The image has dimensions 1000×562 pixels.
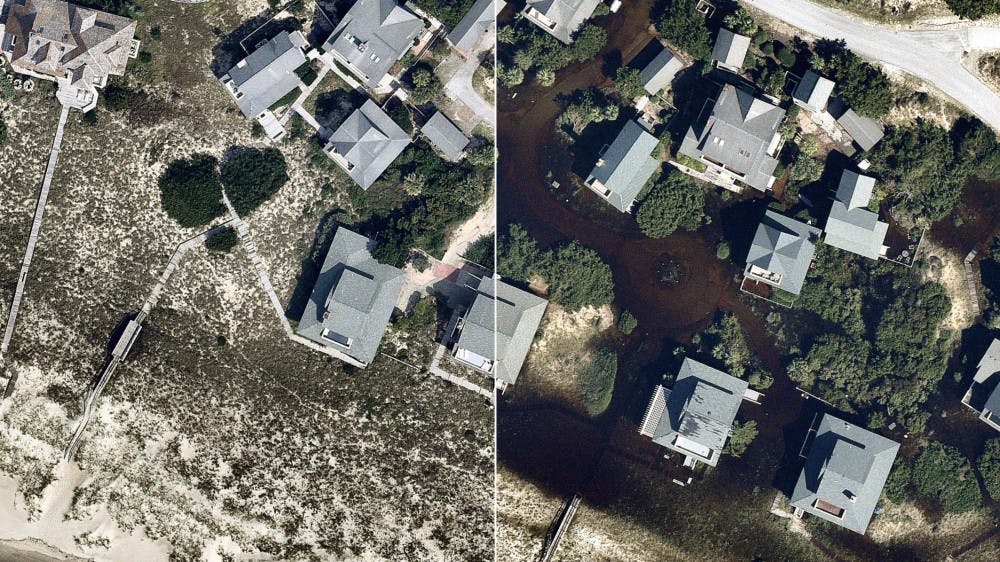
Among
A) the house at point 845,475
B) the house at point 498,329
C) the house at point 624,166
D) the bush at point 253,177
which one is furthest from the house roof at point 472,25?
the house at point 845,475

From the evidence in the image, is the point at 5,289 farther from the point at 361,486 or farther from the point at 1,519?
the point at 361,486

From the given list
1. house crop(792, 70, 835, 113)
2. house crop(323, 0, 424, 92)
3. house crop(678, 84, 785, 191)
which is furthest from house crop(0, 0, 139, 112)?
house crop(792, 70, 835, 113)

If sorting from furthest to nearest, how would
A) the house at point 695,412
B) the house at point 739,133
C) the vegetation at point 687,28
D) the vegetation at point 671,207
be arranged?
the vegetation at point 671,207
the vegetation at point 687,28
the house at point 695,412
the house at point 739,133

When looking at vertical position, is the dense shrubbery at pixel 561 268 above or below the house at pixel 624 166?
below

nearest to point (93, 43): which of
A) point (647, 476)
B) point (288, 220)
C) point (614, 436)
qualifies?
point (288, 220)

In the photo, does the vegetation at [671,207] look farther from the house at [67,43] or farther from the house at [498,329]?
the house at [67,43]

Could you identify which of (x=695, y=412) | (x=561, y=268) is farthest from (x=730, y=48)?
(x=695, y=412)
